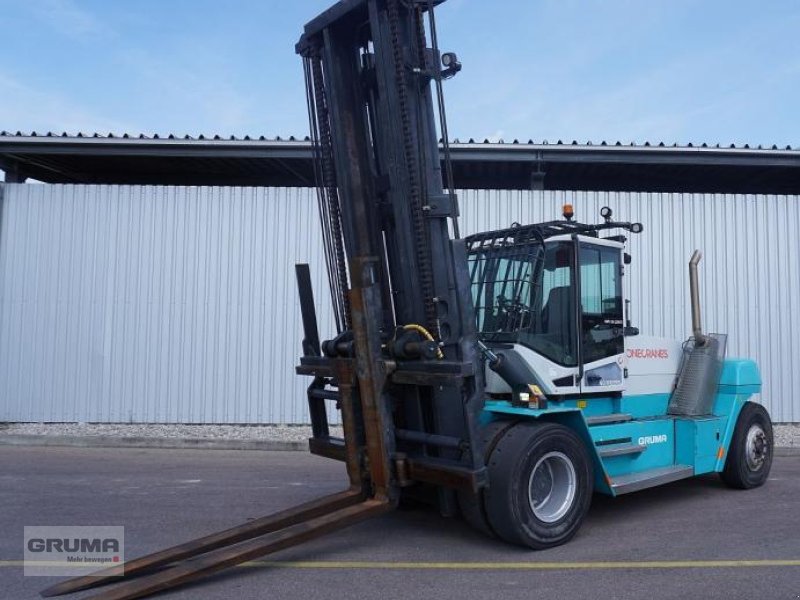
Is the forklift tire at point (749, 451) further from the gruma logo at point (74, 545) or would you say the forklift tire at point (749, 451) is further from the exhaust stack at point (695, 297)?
the gruma logo at point (74, 545)

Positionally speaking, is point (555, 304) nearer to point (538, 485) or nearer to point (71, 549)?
point (538, 485)

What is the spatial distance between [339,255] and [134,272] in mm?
8094

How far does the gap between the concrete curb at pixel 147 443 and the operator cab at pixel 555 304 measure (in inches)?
225

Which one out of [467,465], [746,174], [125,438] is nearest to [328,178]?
[467,465]

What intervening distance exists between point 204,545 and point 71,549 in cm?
159

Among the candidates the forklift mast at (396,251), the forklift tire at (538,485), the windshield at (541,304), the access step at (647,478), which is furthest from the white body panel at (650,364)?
the forklift mast at (396,251)

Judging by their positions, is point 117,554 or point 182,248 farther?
point 182,248

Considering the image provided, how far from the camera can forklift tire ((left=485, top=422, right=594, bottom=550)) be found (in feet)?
17.6

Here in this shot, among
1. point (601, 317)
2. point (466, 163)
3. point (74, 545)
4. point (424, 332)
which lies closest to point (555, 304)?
point (601, 317)

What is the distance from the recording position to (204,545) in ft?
16.3

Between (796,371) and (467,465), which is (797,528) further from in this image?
(796,371)

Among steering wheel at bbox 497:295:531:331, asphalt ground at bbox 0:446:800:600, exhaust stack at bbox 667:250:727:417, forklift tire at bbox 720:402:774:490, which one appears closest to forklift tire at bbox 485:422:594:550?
asphalt ground at bbox 0:446:800:600

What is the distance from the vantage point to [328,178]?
6102mm

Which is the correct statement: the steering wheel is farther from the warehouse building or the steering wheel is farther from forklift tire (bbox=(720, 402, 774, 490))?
the warehouse building
